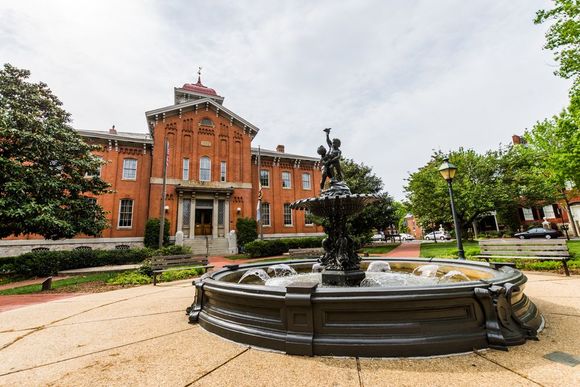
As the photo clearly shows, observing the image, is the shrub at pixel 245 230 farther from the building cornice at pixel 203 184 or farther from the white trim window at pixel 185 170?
the white trim window at pixel 185 170

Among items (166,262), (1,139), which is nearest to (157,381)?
(166,262)

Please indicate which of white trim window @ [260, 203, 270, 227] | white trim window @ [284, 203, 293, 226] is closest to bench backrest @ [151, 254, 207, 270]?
white trim window @ [260, 203, 270, 227]

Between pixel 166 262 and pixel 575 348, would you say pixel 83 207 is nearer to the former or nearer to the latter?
pixel 166 262

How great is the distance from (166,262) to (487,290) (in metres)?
10.5

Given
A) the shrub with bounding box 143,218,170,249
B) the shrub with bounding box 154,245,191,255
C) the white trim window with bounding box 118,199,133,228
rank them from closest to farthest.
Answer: the shrub with bounding box 154,245,191,255 → the shrub with bounding box 143,218,170,249 → the white trim window with bounding box 118,199,133,228

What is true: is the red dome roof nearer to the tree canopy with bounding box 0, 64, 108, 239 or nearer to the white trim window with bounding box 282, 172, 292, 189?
the white trim window with bounding box 282, 172, 292, 189

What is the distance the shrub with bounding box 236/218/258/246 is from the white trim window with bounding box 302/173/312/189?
9942mm

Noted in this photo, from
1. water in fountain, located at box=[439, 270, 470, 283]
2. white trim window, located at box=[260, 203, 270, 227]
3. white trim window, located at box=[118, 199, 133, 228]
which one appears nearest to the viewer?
water in fountain, located at box=[439, 270, 470, 283]

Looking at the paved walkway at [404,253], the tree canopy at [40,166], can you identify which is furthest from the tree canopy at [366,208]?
the tree canopy at [40,166]

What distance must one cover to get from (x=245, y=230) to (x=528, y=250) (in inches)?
778

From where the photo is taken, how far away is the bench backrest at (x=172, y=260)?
393 inches

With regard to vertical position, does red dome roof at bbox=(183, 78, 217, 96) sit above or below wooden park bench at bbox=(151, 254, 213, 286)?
above

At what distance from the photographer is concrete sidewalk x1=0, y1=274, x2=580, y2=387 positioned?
95.3 inches

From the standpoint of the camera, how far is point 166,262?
10.2 meters
